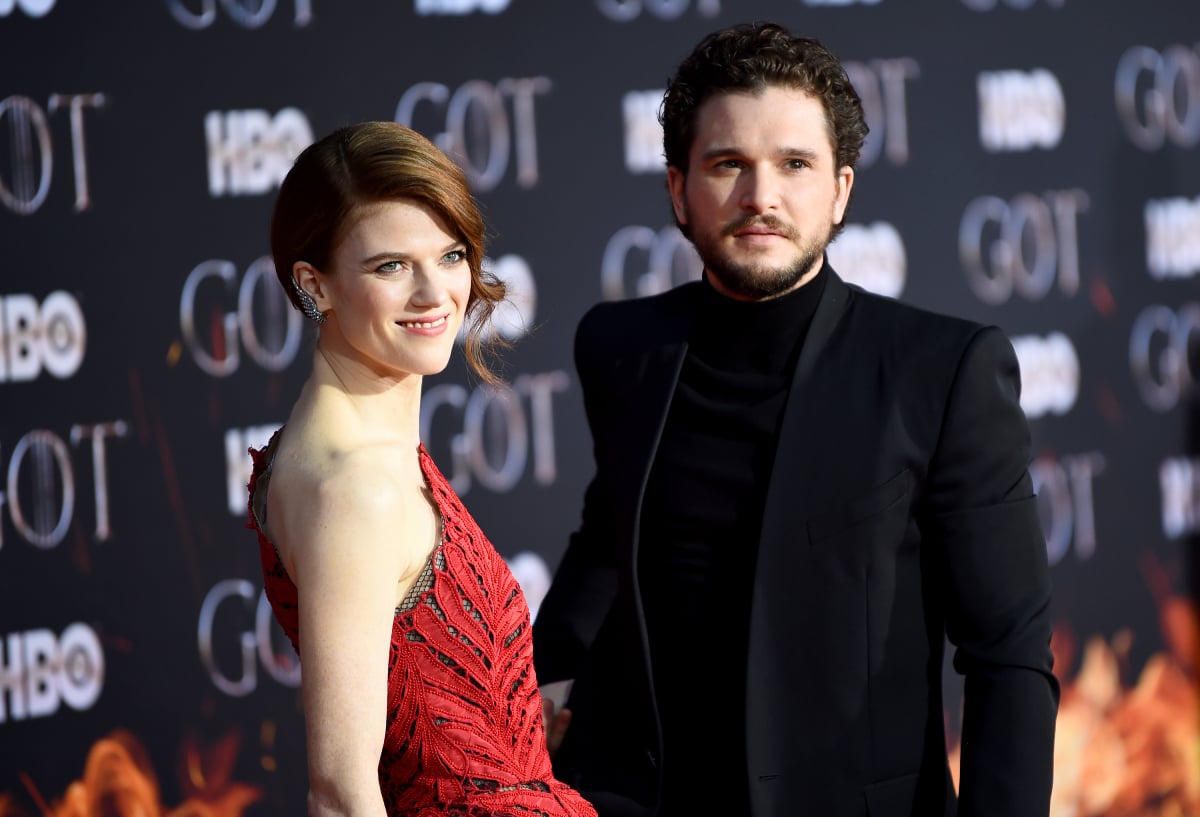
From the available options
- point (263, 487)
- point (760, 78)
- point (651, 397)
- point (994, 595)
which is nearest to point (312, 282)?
point (263, 487)

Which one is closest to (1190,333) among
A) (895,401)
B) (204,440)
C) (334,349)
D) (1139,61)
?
(1139,61)

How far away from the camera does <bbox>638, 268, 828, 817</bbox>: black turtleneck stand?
174cm

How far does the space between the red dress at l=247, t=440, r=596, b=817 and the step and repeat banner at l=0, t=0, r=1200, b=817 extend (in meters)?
1.36

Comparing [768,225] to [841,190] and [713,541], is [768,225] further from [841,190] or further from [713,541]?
[713,541]

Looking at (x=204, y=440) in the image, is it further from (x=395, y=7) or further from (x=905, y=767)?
(x=905, y=767)

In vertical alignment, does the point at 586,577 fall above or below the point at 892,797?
above

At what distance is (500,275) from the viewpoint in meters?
3.01

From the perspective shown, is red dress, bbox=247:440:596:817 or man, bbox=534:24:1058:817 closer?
red dress, bbox=247:440:596:817

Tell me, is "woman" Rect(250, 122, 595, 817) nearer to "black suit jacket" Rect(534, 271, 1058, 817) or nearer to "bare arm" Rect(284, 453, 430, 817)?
"bare arm" Rect(284, 453, 430, 817)

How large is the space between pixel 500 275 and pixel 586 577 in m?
1.16

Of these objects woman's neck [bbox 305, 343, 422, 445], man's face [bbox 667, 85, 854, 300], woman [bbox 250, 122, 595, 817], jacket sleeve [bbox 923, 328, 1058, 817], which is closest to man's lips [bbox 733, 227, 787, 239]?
man's face [bbox 667, 85, 854, 300]

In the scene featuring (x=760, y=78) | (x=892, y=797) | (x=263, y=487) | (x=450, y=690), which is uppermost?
(x=760, y=78)

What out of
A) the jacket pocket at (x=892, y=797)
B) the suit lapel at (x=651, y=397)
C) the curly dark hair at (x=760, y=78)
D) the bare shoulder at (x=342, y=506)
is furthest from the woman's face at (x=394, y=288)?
the jacket pocket at (x=892, y=797)

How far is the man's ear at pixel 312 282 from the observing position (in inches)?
55.1
